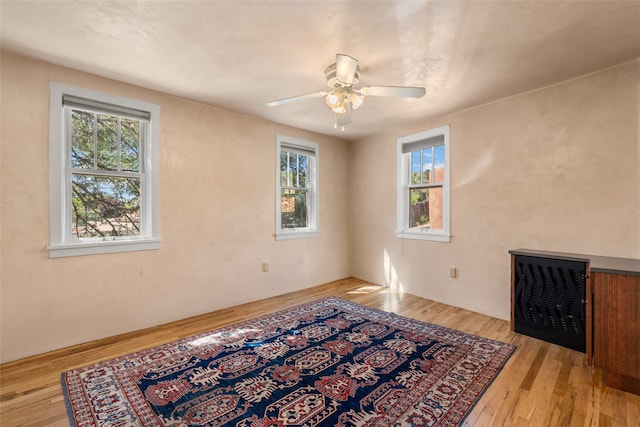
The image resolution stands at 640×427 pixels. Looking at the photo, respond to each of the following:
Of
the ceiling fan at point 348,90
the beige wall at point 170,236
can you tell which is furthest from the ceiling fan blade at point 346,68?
the beige wall at point 170,236

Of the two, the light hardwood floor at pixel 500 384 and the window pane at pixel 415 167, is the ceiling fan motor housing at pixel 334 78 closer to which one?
the window pane at pixel 415 167

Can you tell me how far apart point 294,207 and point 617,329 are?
3710mm

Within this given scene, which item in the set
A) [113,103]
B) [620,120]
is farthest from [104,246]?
[620,120]

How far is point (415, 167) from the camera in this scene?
4.35m

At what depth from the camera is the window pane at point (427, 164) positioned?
4.11 meters

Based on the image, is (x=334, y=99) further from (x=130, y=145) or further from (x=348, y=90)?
(x=130, y=145)

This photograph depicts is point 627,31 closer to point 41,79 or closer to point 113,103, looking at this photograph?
point 113,103

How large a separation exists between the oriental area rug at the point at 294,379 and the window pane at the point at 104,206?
1.29 m

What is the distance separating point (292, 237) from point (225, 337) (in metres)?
1.91

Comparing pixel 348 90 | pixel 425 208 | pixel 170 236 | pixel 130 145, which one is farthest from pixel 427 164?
pixel 130 145

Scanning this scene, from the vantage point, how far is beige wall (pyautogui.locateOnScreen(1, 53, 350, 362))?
2.42 m

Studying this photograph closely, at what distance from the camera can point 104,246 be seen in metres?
2.83

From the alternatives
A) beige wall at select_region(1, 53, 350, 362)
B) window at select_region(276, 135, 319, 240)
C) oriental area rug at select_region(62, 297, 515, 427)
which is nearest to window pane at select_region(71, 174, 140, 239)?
beige wall at select_region(1, 53, 350, 362)

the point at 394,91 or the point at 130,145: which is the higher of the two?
the point at 394,91
